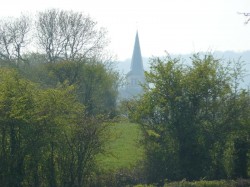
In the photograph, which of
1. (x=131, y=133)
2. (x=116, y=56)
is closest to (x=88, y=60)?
(x=116, y=56)

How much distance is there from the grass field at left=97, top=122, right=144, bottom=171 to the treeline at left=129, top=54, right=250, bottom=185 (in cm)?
89

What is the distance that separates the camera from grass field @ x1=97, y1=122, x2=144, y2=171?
14570 millimetres

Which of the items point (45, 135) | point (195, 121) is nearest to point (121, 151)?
point (195, 121)

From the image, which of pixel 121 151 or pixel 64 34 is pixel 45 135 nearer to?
pixel 121 151

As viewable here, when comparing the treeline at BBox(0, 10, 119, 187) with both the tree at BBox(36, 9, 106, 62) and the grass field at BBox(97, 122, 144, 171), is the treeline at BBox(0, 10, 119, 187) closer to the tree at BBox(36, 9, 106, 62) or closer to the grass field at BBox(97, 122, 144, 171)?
the grass field at BBox(97, 122, 144, 171)

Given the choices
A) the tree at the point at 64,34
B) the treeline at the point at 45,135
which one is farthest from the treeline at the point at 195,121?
the tree at the point at 64,34

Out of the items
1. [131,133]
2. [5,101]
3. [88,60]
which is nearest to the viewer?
[5,101]

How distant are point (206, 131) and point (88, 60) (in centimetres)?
2376

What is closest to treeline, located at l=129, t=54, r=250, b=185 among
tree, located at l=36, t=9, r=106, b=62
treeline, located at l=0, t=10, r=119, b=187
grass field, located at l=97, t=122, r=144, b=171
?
grass field, located at l=97, t=122, r=144, b=171

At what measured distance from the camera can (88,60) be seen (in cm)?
3959

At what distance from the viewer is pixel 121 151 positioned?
2192cm

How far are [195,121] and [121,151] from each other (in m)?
5.83

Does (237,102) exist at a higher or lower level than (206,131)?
higher

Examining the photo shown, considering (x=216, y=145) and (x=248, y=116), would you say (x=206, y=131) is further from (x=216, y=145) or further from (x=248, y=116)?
(x=248, y=116)
